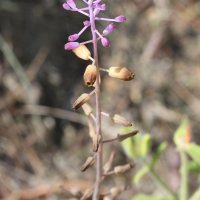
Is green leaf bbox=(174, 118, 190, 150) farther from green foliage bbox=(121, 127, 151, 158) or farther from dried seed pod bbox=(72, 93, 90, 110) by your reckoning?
dried seed pod bbox=(72, 93, 90, 110)

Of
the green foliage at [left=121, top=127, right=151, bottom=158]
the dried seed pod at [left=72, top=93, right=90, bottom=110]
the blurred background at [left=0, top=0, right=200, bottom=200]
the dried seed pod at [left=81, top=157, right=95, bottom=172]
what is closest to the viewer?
the dried seed pod at [left=72, top=93, right=90, bottom=110]

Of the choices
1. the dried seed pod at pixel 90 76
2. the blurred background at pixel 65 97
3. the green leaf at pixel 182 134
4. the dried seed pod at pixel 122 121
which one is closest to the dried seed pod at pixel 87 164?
the dried seed pod at pixel 122 121

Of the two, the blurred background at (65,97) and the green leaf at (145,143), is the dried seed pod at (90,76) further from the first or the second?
the blurred background at (65,97)

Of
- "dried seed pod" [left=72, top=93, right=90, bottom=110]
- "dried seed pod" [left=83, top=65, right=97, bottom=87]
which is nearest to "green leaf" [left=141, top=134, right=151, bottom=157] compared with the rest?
"dried seed pod" [left=72, top=93, right=90, bottom=110]

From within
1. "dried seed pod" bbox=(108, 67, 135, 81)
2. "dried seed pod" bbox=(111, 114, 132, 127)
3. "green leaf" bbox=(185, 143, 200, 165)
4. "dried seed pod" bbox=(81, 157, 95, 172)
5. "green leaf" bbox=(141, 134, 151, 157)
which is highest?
"dried seed pod" bbox=(108, 67, 135, 81)

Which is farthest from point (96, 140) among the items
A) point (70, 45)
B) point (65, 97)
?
point (65, 97)

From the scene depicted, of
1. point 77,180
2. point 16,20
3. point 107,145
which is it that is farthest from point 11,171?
point 16,20

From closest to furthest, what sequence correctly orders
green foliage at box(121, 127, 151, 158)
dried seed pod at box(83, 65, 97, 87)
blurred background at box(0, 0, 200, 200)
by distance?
dried seed pod at box(83, 65, 97, 87)
green foliage at box(121, 127, 151, 158)
blurred background at box(0, 0, 200, 200)

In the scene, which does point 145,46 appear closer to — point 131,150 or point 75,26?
point 75,26

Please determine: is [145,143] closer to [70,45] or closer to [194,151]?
[194,151]

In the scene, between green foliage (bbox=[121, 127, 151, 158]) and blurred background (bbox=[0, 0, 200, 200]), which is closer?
green foliage (bbox=[121, 127, 151, 158])
